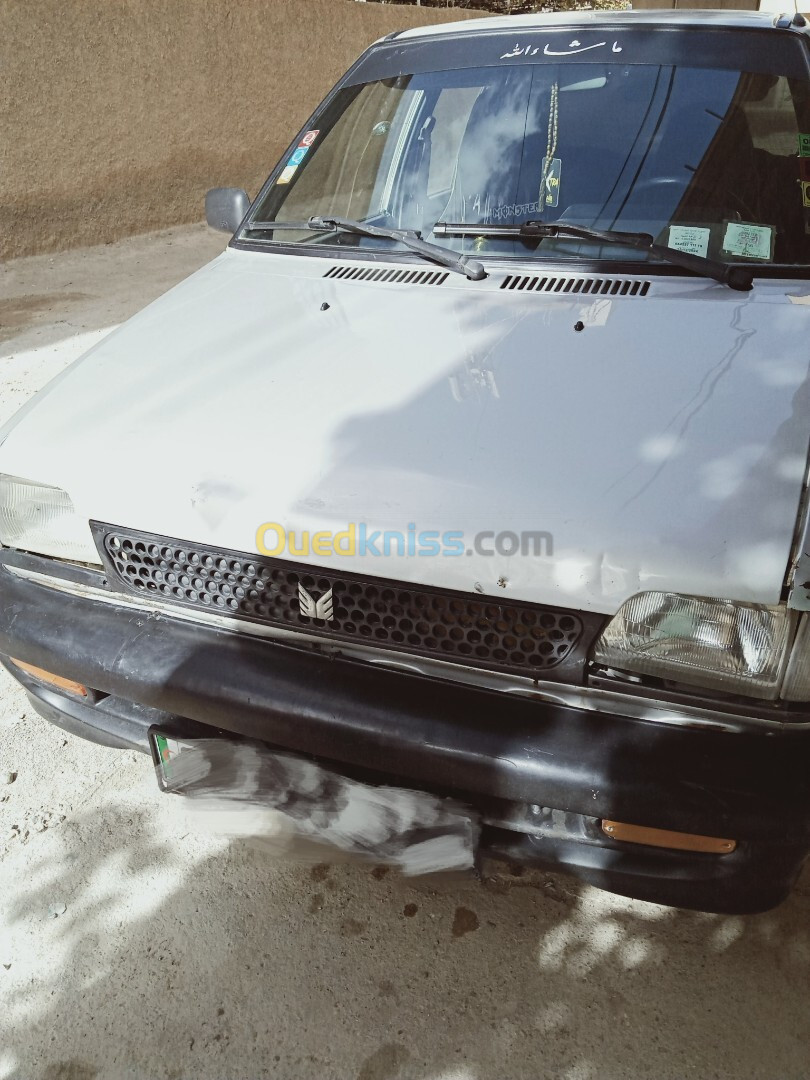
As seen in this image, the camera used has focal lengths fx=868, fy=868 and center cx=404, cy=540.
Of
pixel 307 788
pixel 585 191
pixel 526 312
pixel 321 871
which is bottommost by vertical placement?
pixel 321 871

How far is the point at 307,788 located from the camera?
1.87 m

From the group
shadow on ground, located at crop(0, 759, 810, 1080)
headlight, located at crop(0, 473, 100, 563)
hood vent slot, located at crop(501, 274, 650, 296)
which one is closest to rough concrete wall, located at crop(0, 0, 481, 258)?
headlight, located at crop(0, 473, 100, 563)

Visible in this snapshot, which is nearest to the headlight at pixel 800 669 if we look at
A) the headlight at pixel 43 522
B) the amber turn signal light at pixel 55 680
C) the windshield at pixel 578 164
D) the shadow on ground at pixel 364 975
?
the shadow on ground at pixel 364 975

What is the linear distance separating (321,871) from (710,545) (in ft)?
4.56

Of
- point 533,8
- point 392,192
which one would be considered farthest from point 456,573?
point 533,8

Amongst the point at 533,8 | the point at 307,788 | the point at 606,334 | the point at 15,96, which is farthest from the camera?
the point at 533,8

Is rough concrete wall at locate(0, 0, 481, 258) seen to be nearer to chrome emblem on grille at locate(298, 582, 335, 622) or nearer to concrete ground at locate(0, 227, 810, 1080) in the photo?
concrete ground at locate(0, 227, 810, 1080)

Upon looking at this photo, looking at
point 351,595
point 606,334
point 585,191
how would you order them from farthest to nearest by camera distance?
point 585,191 → point 606,334 → point 351,595

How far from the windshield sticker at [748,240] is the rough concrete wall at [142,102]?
719cm

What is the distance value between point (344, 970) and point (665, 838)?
0.88 metres

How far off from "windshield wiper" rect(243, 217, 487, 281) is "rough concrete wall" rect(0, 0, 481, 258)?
6007 mm

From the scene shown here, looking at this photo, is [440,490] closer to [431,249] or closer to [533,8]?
[431,249]

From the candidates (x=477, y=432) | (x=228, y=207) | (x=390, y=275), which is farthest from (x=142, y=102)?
(x=477, y=432)

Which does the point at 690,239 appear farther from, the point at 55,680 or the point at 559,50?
the point at 55,680
